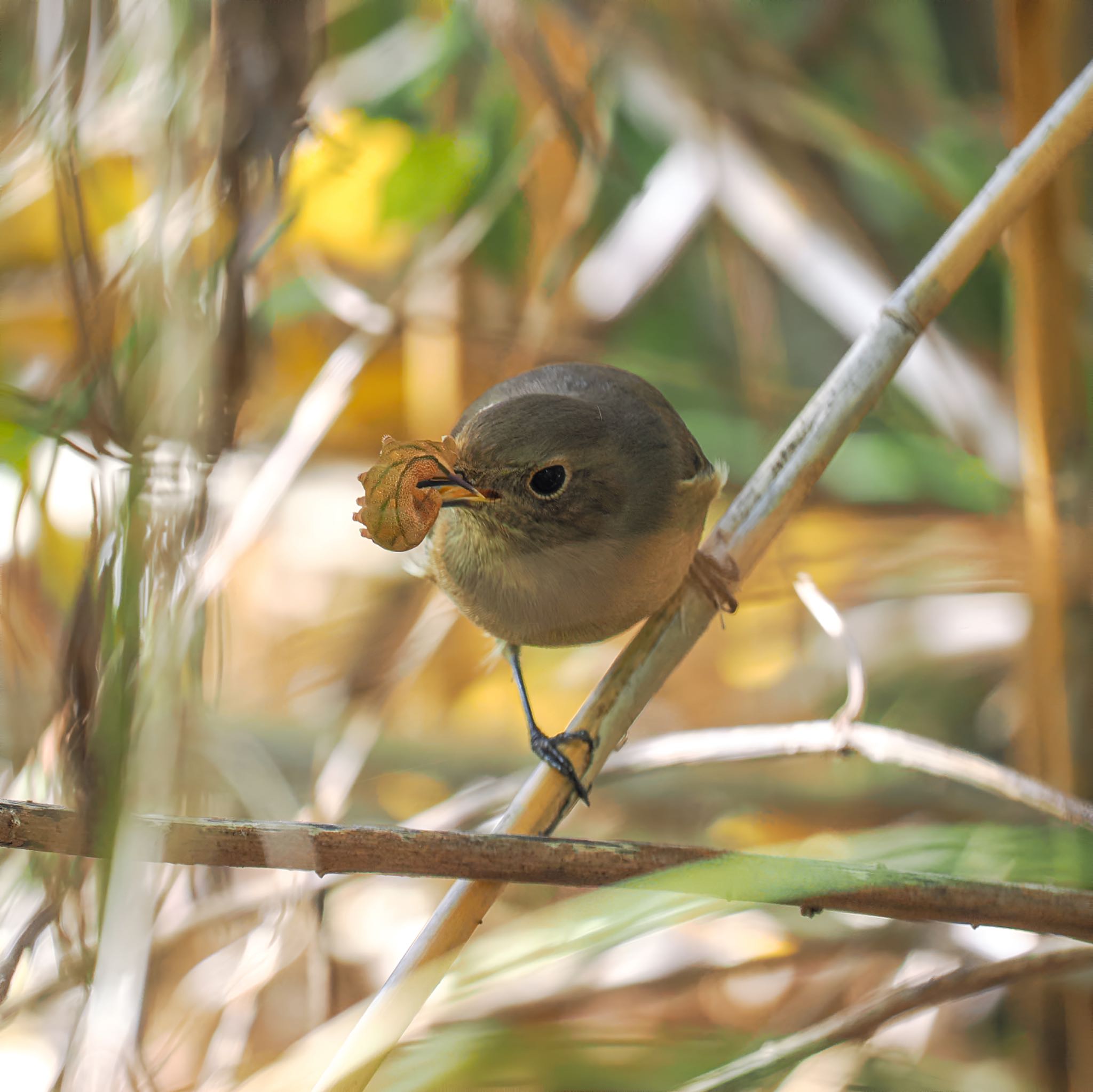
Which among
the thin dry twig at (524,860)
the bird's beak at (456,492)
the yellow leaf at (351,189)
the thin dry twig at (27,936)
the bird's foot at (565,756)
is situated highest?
the yellow leaf at (351,189)

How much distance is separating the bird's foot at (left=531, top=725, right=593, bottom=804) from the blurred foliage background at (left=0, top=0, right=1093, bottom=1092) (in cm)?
22

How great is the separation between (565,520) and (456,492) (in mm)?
221

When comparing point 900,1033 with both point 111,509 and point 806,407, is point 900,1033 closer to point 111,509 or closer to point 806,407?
point 806,407

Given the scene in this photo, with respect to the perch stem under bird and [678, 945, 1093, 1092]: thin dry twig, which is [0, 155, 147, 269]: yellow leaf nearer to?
the perch stem under bird

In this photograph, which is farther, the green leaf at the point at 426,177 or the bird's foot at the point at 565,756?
the green leaf at the point at 426,177

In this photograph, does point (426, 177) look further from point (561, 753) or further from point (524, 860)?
point (524, 860)

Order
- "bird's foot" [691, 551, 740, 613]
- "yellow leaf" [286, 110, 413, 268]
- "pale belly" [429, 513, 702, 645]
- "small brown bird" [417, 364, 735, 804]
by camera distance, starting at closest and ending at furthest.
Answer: "small brown bird" [417, 364, 735, 804]
"pale belly" [429, 513, 702, 645]
"bird's foot" [691, 551, 740, 613]
"yellow leaf" [286, 110, 413, 268]

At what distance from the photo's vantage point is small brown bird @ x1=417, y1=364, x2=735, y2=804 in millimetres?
1688

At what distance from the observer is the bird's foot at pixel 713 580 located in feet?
6.70

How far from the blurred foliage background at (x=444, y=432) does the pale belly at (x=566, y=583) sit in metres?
0.49

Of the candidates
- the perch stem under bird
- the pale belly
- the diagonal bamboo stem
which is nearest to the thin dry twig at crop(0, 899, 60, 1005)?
the diagonal bamboo stem

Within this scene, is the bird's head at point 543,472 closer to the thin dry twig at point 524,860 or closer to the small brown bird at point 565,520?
the small brown bird at point 565,520

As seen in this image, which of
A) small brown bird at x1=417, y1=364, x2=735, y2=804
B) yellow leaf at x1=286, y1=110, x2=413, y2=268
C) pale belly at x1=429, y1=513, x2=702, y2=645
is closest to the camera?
small brown bird at x1=417, y1=364, x2=735, y2=804

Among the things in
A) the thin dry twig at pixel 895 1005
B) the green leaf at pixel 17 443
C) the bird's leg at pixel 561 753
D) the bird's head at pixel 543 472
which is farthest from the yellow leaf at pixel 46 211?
the thin dry twig at pixel 895 1005
